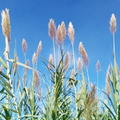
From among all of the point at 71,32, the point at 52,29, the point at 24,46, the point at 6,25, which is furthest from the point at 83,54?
the point at 6,25

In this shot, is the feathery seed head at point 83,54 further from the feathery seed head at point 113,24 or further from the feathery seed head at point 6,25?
the feathery seed head at point 6,25

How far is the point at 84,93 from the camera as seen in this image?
3.12 meters

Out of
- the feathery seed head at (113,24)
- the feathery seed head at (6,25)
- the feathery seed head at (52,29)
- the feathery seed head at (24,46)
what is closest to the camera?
the feathery seed head at (6,25)

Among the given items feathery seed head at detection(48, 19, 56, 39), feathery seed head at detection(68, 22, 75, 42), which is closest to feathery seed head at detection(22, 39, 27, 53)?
feathery seed head at detection(68, 22, 75, 42)

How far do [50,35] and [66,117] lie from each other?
859 millimetres

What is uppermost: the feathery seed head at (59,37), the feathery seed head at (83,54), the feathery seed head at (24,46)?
the feathery seed head at (24,46)

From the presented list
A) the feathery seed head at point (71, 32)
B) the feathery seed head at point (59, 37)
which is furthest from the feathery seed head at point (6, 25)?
the feathery seed head at point (71, 32)

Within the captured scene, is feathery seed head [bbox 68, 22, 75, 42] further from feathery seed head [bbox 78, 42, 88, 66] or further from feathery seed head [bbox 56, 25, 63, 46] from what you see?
feathery seed head [bbox 56, 25, 63, 46]

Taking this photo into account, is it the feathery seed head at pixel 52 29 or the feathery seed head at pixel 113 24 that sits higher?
the feathery seed head at pixel 113 24

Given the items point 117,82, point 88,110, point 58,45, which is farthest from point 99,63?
point 88,110

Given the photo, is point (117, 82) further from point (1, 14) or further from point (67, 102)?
point (1, 14)

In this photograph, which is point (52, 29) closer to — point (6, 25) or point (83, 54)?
point (6, 25)

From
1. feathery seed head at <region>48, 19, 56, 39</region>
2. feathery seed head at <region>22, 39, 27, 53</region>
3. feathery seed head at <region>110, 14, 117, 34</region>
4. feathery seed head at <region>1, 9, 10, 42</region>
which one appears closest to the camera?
feathery seed head at <region>1, 9, 10, 42</region>

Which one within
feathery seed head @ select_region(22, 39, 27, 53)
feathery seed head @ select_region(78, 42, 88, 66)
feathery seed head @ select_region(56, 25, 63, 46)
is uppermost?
feathery seed head @ select_region(22, 39, 27, 53)
